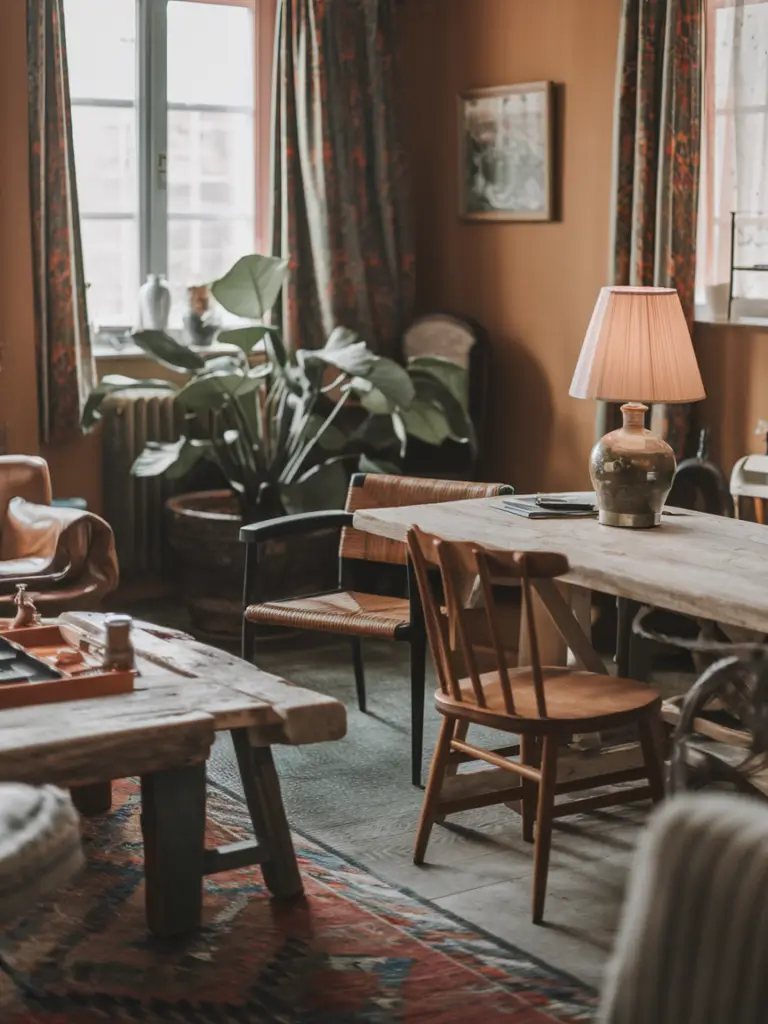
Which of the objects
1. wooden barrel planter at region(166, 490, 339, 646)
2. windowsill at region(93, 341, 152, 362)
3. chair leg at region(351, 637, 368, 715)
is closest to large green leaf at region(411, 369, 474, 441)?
wooden barrel planter at region(166, 490, 339, 646)

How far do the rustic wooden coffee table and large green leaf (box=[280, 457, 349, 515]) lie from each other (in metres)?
2.06

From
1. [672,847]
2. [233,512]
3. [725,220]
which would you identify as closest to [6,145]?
[233,512]

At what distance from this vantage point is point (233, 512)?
18.6 feet

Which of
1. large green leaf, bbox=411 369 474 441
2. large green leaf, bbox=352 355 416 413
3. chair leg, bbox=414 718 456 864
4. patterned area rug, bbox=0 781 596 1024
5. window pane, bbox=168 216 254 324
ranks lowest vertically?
patterned area rug, bbox=0 781 596 1024

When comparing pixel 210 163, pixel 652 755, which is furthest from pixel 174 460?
pixel 652 755

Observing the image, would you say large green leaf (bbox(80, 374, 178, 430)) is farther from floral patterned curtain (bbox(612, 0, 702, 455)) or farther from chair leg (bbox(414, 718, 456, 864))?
chair leg (bbox(414, 718, 456, 864))


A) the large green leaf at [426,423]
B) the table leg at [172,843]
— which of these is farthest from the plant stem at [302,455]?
the table leg at [172,843]

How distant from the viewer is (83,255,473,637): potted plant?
5219mm

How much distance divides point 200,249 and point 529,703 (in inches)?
139

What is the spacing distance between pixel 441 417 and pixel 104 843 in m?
2.45

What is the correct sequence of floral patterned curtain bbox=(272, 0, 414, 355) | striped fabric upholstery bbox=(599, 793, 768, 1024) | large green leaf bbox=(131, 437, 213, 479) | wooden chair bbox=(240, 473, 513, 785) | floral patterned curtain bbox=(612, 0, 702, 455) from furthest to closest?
1. floral patterned curtain bbox=(272, 0, 414, 355)
2. large green leaf bbox=(131, 437, 213, 479)
3. floral patterned curtain bbox=(612, 0, 702, 455)
4. wooden chair bbox=(240, 473, 513, 785)
5. striped fabric upholstery bbox=(599, 793, 768, 1024)

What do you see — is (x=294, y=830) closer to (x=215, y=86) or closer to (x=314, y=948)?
(x=314, y=948)

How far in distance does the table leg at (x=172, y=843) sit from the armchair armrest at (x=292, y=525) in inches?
→ 57.0

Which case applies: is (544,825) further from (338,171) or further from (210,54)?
(210,54)
